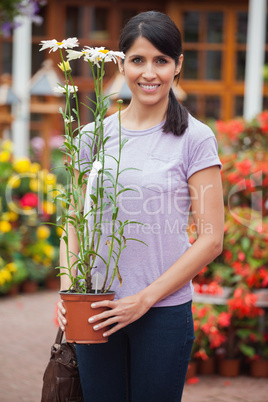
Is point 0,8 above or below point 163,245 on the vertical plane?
above

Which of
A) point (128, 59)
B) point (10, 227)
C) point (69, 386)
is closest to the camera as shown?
point (128, 59)

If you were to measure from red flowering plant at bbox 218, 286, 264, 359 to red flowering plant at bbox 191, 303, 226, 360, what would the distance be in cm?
6

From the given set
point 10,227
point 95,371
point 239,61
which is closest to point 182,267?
point 95,371

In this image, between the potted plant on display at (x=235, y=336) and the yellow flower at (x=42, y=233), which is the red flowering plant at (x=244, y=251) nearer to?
the potted plant on display at (x=235, y=336)

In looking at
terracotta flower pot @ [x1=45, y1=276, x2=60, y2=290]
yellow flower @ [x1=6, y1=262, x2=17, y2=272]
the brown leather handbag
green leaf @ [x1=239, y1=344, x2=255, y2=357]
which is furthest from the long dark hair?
terracotta flower pot @ [x1=45, y1=276, x2=60, y2=290]

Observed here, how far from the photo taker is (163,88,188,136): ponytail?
192 cm

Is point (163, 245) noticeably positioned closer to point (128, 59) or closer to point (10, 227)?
point (128, 59)

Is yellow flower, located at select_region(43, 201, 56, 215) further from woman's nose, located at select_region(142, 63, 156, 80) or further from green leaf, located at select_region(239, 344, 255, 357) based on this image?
woman's nose, located at select_region(142, 63, 156, 80)

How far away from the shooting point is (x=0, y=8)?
419cm

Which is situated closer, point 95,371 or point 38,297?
point 95,371

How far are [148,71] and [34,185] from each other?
545 cm

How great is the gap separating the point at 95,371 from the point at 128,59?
39.0 inches

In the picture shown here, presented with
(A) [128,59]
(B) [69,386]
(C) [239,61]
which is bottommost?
(B) [69,386]

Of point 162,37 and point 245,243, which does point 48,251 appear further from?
point 162,37
